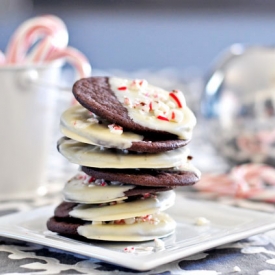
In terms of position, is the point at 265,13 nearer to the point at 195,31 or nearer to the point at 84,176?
the point at 195,31

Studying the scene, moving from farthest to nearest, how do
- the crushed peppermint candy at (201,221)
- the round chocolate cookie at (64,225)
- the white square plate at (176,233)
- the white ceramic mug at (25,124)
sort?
the white ceramic mug at (25,124), the crushed peppermint candy at (201,221), the round chocolate cookie at (64,225), the white square plate at (176,233)

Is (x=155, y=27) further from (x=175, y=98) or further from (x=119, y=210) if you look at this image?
(x=119, y=210)

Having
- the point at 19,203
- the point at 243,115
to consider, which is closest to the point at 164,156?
the point at 19,203

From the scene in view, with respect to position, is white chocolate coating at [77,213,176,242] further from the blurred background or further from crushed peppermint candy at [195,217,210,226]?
the blurred background

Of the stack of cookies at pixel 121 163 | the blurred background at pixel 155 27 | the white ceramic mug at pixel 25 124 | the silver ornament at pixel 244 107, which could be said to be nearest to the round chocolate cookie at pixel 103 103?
the stack of cookies at pixel 121 163

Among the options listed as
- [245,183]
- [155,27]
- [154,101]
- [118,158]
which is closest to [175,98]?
[154,101]

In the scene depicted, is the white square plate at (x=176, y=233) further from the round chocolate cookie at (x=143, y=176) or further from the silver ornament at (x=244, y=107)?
the silver ornament at (x=244, y=107)
